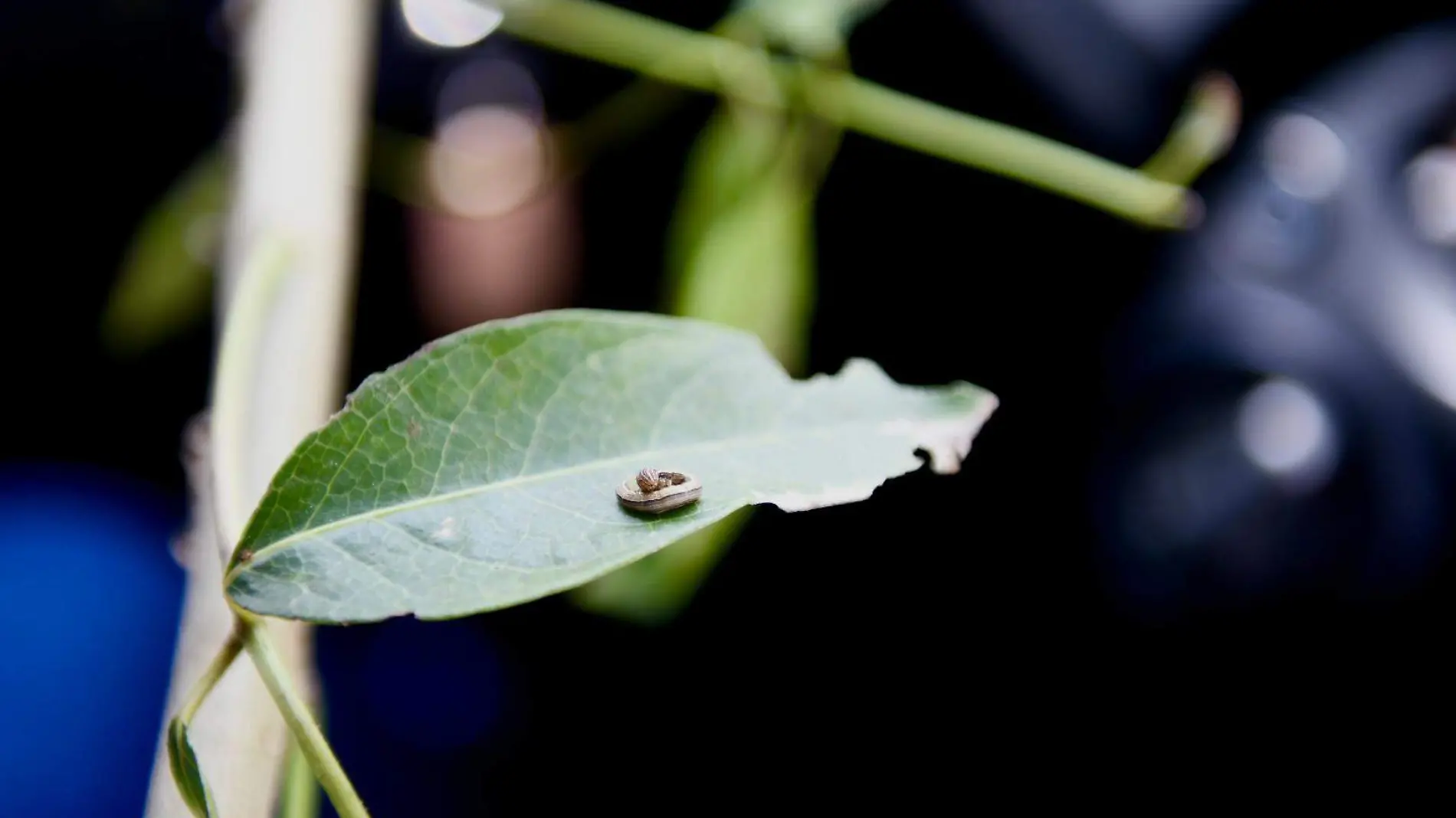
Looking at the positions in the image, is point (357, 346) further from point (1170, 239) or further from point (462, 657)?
point (1170, 239)

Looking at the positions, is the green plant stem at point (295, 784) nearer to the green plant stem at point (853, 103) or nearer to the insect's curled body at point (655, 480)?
the insect's curled body at point (655, 480)

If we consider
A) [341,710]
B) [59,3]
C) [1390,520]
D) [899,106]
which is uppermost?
[59,3]

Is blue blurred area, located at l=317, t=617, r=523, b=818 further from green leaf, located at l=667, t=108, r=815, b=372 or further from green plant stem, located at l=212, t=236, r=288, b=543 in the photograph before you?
green plant stem, located at l=212, t=236, r=288, b=543

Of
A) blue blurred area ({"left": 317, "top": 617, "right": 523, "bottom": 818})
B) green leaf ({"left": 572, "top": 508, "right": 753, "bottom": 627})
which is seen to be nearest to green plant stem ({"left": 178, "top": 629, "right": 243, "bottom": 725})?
green leaf ({"left": 572, "top": 508, "right": 753, "bottom": 627})

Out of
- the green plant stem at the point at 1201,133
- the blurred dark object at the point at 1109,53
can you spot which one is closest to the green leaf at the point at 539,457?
the green plant stem at the point at 1201,133

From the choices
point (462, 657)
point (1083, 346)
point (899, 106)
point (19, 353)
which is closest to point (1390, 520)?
point (1083, 346)
